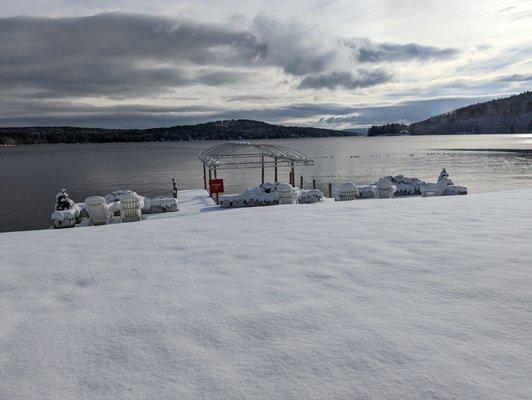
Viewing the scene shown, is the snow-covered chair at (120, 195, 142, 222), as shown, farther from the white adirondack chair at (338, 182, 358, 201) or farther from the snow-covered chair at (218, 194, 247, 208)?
the white adirondack chair at (338, 182, 358, 201)

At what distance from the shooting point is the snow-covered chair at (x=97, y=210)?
647 inches

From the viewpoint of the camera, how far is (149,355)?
2.84m

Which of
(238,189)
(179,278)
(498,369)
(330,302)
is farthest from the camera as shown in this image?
(238,189)

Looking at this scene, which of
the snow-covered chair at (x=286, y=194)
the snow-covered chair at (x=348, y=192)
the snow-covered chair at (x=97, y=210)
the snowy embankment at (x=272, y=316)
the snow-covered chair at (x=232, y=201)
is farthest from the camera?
the snow-covered chair at (x=348, y=192)

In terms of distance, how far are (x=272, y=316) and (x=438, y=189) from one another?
73.4ft

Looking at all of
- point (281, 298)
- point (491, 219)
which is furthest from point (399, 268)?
point (491, 219)

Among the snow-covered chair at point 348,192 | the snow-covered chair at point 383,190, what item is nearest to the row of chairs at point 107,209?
the snow-covered chair at point 348,192

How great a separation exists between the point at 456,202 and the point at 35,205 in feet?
138

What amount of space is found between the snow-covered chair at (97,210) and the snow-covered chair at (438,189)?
19105 mm

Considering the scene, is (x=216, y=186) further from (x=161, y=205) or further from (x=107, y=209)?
(x=107, y=209)

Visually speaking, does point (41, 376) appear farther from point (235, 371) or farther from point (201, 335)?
point (235, 371)

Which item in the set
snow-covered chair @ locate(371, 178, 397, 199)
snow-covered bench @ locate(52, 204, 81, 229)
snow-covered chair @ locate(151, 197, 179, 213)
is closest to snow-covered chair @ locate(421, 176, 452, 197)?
snow-covered chair @ locate(371, 178, 397, 199)

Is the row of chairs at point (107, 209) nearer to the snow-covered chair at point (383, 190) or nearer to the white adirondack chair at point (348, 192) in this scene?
the white adirondack chair at point (348, 192)

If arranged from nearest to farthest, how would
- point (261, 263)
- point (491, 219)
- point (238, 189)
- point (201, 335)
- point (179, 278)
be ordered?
1. point (201, 335)
2. point (179, 278)
3. point (261, 263)
4. point (491, 219)
5. point (238, 189)
